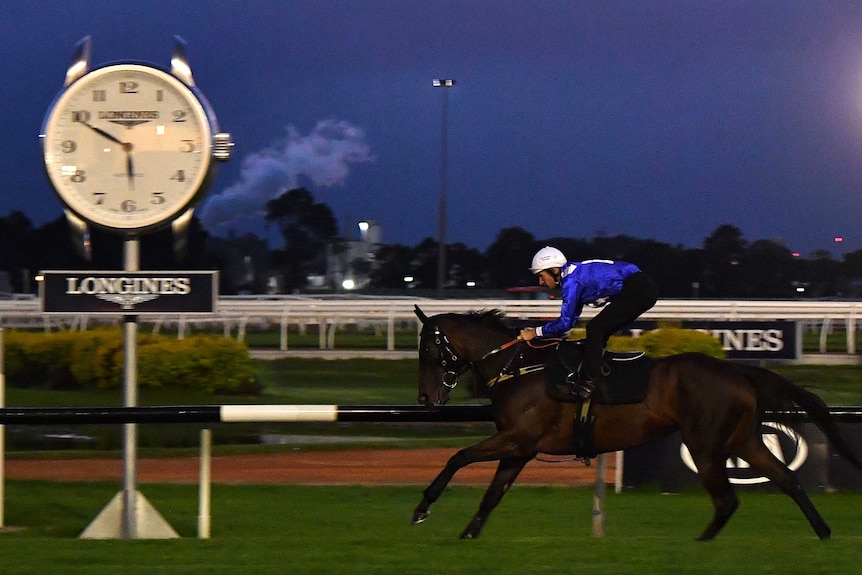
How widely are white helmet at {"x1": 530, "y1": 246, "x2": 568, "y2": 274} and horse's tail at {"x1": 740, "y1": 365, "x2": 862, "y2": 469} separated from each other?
1.13 m

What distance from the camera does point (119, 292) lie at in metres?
6.56

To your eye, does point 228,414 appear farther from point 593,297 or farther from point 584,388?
point 593,297

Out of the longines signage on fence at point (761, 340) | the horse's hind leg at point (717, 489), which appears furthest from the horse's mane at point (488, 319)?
the longines signage on fence at point (761, 340)

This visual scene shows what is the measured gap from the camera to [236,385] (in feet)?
47.6

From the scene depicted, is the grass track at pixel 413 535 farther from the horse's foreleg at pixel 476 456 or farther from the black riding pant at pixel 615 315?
the black riding pant at pixel 615 315

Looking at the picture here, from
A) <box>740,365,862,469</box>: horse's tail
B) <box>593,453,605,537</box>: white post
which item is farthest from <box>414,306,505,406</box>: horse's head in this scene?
<box>740,365,862,469</box>: horse's tail

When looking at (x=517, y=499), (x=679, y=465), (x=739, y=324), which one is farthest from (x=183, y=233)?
(x=739, y=324)

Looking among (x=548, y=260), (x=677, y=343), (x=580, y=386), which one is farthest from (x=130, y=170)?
(x=677, y=343)

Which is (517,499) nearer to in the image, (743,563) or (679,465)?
(679,465)

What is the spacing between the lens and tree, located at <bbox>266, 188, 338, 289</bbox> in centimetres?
4112

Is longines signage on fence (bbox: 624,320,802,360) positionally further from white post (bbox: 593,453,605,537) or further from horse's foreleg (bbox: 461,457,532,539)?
horse's foreleg (bbox: 461,457,532,539)

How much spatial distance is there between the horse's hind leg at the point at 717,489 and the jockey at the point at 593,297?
Answer: 72 centimetres

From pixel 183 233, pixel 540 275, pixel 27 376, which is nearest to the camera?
pixel 540 275

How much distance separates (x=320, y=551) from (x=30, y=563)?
128 cm
